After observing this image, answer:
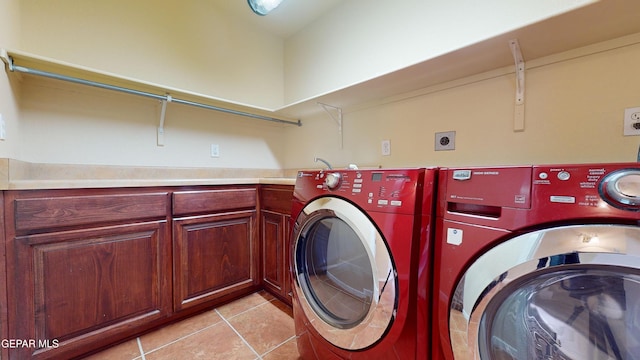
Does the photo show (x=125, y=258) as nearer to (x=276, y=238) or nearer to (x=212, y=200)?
(x=212, y=200)

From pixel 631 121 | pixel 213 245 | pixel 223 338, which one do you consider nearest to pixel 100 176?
pixel 213 245

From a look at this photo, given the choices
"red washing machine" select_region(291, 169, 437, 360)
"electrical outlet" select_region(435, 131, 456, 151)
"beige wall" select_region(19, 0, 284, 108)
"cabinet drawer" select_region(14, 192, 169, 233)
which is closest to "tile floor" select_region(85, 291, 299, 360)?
"red washing machine" select_region(291, 169, 437, 360)

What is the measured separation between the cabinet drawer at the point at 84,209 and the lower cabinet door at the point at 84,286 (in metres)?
0.05

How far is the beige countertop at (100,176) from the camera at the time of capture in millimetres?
1041

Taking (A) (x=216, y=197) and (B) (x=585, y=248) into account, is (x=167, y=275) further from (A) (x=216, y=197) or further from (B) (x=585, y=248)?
(B) (x=585, y=248)

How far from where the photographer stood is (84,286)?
3.77 ft

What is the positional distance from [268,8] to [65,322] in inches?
75.6

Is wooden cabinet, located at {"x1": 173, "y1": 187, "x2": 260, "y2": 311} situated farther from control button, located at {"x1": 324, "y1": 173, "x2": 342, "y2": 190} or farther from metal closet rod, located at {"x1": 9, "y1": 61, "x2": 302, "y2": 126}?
control button, located at {"x1": 324, "y1": 173, "x2": 342, "y2": 190}

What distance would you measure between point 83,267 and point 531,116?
2.22m

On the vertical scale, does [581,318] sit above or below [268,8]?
below

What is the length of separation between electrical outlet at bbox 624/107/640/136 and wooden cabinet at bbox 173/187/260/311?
6.10ft

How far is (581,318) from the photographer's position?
0.56 metres

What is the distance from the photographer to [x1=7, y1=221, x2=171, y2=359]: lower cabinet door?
1.02 meters

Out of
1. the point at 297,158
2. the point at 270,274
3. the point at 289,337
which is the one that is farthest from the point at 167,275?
the point at 297,158
